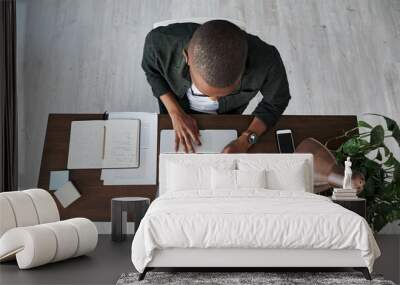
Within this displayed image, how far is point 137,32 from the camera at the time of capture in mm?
6629

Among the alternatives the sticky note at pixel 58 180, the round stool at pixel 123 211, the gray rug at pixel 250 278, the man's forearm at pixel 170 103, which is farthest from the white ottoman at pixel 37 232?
the man's forearm at pixel 170 103

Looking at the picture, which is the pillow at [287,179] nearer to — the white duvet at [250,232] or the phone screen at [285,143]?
the phone screen at [285,143]

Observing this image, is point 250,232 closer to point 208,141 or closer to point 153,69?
point 208,141

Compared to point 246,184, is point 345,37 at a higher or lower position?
higher

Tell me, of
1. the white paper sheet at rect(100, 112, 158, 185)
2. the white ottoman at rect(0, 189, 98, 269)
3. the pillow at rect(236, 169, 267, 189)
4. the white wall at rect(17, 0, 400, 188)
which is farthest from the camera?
the white wall at rect(17, 0, 400, 188)

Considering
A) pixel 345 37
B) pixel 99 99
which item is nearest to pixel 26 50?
pixel 99 99

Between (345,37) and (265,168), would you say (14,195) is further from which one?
(345,37)

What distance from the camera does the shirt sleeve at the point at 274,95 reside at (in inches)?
245

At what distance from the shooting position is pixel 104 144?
20.5 ft

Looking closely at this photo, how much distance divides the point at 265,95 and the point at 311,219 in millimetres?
2399

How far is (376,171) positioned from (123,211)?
93.6 inches

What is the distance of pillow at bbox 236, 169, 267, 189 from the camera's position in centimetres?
535

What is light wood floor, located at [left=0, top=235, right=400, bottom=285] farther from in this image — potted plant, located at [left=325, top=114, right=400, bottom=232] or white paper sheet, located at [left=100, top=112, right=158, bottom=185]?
white paper sheet, located at [left=100, top=112, right=158, bottom=185]

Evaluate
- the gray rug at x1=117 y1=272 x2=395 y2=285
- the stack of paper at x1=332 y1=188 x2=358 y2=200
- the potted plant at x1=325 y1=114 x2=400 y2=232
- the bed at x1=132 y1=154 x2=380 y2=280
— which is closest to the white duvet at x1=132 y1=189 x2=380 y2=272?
the bed at x1=132 y1=154 x2=380 y2=280
